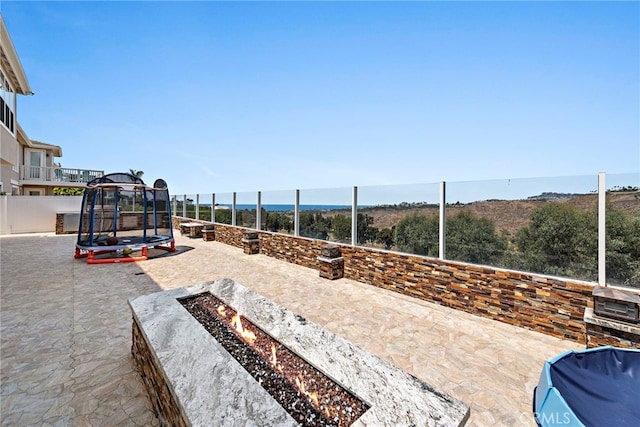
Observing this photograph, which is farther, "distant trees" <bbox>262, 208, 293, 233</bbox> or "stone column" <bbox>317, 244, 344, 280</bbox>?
"distant trees" <bbox>262, 208, 293, 233</bbox>

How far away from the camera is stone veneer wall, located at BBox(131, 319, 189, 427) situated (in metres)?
1.62

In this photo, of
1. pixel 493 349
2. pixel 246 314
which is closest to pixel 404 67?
pixel 493 349

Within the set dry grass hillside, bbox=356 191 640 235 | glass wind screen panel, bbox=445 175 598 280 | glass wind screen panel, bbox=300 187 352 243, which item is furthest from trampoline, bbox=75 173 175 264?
glass wind screen panel, bbox=445 175 598 280

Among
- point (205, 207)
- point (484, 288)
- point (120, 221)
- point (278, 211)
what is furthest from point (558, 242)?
point (120, 221)

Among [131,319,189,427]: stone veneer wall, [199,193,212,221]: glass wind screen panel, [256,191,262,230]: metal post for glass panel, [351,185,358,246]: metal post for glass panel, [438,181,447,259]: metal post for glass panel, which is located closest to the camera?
[131,319,189,427]: stone veneer wall

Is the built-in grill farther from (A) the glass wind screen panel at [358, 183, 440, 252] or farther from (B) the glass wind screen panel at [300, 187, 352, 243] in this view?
(B) the glass wind screen panel at [300, 187, 352, 243]

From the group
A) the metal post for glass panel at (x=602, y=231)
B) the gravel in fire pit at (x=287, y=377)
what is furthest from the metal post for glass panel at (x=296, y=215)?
the metal post for glass panel at (x=602, y=231)

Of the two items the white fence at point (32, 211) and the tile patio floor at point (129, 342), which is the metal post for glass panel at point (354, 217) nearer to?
the tile patio floor at point (129, 342)

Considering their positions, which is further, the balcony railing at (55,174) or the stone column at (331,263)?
the balcony railing at (55,174)

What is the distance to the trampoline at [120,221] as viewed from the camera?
8.22 meters

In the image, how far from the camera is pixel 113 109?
1136 cm

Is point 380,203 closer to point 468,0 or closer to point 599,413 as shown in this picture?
point 468,0

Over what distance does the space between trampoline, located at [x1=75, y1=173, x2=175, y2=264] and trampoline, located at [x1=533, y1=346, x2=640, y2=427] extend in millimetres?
9614

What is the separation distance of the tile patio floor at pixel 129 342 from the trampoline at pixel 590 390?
974mm
